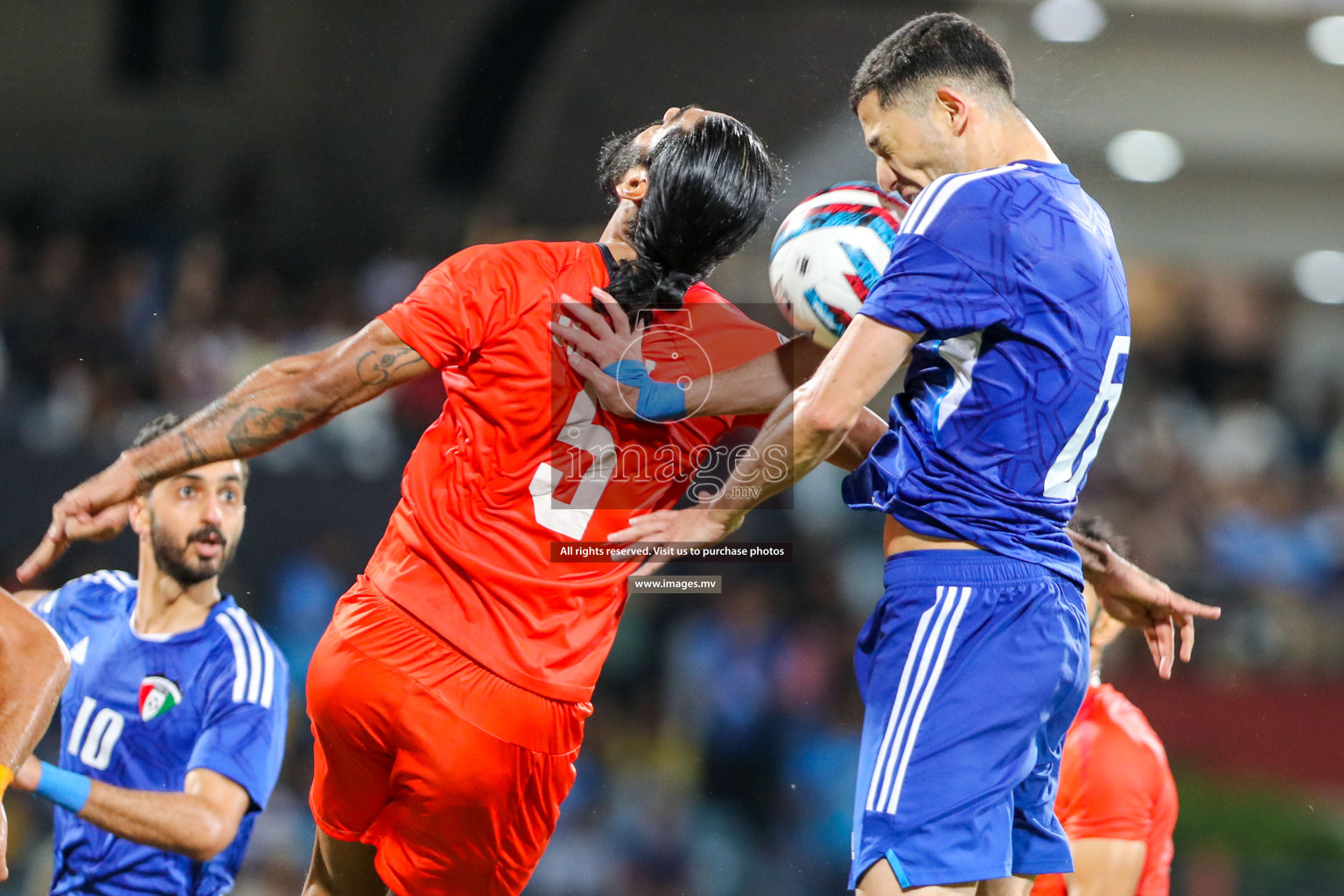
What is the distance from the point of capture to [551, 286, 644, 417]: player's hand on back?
3213mm

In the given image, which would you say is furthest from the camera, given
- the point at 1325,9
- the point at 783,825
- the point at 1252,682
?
the point at 1325,9

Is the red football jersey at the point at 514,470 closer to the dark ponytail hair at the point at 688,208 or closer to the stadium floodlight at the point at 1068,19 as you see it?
the dark ponytail hair at the point at 688,208

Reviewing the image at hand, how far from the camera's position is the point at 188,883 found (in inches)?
160

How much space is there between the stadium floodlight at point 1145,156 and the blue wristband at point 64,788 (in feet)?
49.4

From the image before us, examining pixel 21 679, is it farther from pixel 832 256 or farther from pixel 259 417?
pixel 832 256

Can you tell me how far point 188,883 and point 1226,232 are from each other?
17.4 metres

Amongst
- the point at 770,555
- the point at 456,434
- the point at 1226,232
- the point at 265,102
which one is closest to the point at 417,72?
the point at 265,102

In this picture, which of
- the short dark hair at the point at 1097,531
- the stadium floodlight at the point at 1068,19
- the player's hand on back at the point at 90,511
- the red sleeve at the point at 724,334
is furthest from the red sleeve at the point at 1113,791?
the stadium floodlight at the point at 1068,19

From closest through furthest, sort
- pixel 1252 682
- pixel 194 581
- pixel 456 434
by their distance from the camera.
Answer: pixel 456 434
pixel 194 581
pixel 1252 682

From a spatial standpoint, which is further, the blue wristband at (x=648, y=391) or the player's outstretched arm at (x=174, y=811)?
the player's outstretched arm at (x=174, y=811)

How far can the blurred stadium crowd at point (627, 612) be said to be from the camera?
7.84 m

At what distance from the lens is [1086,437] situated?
285cm

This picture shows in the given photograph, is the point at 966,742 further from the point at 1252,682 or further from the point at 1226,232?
the point at 1226,232

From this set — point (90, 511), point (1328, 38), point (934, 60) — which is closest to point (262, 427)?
point (90, 511)
